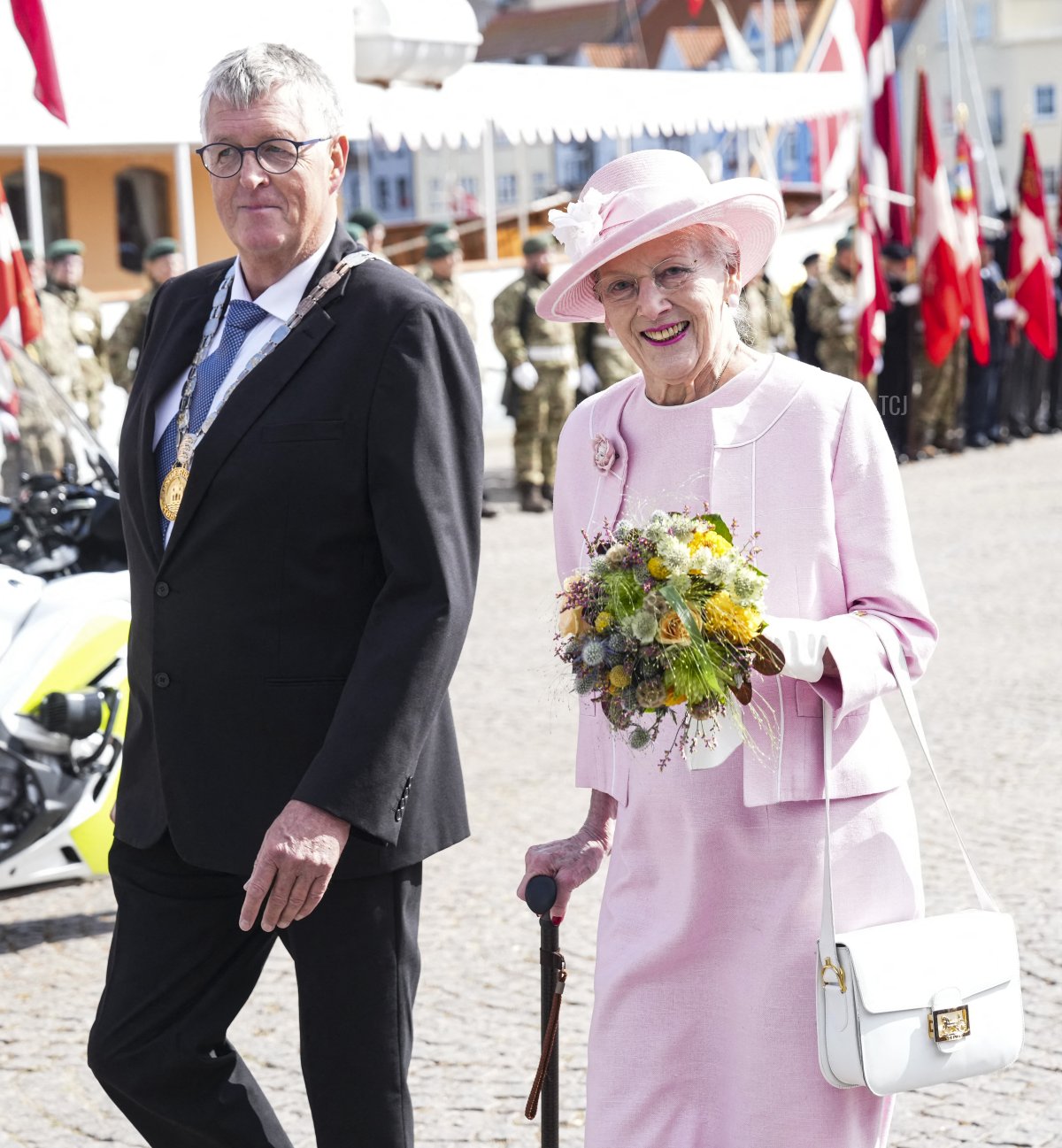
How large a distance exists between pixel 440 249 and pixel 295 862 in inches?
515

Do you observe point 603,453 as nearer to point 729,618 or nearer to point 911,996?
point 729,618

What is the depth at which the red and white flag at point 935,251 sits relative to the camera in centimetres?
1762

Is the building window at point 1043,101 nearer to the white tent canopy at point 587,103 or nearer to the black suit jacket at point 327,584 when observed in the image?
the white tent canopy at point 587,103

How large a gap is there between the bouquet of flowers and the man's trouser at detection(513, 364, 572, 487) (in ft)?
42.9

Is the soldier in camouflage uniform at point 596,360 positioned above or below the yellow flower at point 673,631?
below

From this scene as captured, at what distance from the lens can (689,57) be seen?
63.8m

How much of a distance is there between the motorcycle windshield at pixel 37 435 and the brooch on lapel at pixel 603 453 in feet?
11.0

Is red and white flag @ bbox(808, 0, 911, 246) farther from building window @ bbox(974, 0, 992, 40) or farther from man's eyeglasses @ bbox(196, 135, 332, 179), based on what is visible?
building window @ bbox(974, 0, 992, 40)

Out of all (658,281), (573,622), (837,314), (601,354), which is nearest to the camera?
(573,622)

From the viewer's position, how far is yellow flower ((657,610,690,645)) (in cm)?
239

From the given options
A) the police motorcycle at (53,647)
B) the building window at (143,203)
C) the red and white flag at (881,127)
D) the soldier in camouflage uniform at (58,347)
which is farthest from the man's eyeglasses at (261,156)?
the building window at (143,203)

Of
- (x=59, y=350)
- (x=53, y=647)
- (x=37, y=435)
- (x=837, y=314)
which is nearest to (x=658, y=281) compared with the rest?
(x=53, y=647)

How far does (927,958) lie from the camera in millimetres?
2588

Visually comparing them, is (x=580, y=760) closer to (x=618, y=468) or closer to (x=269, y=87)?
(x=618, y=468)
